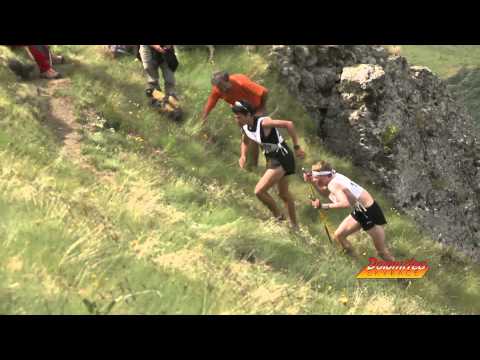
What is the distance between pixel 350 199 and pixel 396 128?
20.4 ft

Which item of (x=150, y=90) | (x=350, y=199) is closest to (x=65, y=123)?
(x=150, y=90)

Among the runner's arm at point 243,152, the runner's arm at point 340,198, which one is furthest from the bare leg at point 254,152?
the runner's arm at point 340,198

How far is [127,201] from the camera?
7.05m

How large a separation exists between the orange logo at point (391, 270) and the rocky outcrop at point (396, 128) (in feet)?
9.56

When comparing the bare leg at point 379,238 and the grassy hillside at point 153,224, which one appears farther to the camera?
the bare leg at point 379,238

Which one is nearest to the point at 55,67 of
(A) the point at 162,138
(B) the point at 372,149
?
(A) the point at 162,138

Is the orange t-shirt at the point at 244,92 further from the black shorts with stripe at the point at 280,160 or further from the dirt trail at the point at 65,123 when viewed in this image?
the dirt trail at the point at 65,123

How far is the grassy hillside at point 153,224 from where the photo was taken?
4648 millimetres

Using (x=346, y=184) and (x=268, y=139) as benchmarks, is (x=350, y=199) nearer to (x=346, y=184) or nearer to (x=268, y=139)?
(x=346, y=184)

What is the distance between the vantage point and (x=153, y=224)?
21.4 feet

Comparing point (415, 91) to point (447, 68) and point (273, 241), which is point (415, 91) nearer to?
point (273, 241)

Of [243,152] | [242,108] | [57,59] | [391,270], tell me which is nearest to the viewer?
[242,108]

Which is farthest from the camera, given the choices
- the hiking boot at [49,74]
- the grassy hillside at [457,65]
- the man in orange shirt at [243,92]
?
the grassy hillside at [457,65]

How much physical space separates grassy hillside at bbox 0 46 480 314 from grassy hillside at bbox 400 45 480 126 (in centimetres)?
4056
